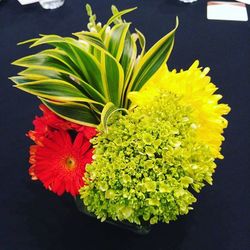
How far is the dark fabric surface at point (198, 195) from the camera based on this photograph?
0.82 m

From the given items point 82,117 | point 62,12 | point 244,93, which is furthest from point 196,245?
point 62,12

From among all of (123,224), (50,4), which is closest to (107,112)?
(123,224)

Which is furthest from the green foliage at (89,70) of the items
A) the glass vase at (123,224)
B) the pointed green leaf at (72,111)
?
the glass vase at (123,224)

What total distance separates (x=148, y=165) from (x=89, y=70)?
19 cm

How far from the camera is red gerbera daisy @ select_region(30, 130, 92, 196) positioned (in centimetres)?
70

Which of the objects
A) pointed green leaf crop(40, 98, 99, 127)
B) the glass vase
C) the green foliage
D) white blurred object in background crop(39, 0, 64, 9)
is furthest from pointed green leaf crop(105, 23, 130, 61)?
white blurred object in background crop(39, 0, 64, 9)

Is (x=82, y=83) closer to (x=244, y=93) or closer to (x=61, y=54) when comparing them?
(x=61, y=54)

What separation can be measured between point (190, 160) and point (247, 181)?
0.99 ft

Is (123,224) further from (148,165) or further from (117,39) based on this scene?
(117,39)

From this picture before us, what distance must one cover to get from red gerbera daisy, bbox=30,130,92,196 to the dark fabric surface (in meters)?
0.15

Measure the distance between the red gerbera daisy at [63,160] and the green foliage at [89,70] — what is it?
1.4 inches

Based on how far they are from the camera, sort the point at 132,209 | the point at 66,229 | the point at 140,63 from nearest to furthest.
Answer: the point at 132,209
the point at 140,63
the point at 66,229

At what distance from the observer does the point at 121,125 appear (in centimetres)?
65

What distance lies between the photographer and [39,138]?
71cm
